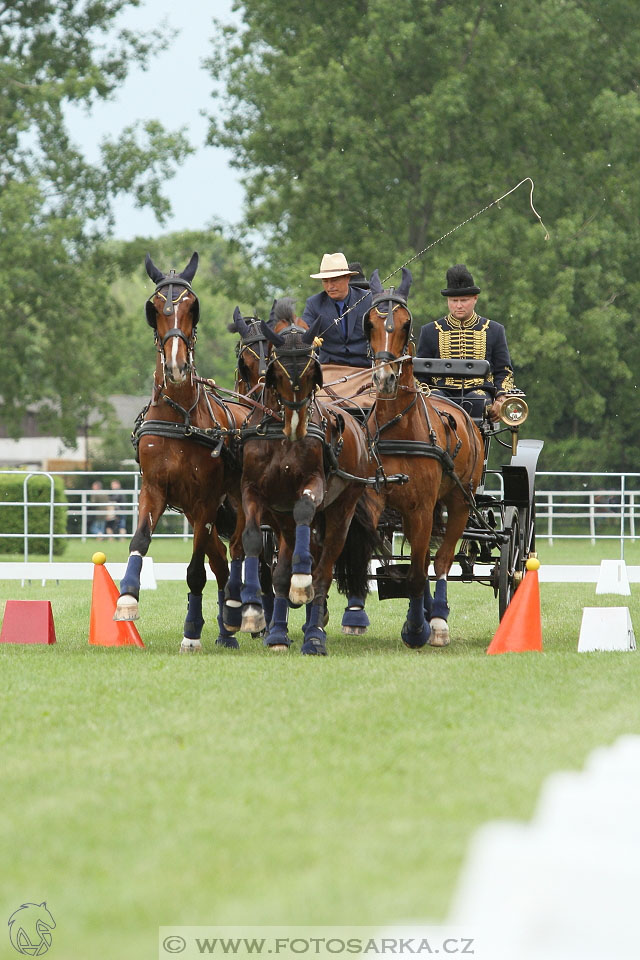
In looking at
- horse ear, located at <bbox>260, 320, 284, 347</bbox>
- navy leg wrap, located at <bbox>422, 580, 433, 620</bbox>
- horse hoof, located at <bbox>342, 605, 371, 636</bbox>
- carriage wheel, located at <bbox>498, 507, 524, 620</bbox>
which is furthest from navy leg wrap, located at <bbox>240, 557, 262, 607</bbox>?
carriage wheel, located at <bbox>498, 507, 524, 620</bbox>

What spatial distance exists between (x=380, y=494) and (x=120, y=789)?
523 centimetres

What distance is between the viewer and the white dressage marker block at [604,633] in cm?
953

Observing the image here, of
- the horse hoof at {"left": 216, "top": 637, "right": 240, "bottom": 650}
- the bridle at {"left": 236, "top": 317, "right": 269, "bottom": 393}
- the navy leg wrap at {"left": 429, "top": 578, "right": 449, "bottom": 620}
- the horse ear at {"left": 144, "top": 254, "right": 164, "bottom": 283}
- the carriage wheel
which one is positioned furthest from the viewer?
the carriage wheel

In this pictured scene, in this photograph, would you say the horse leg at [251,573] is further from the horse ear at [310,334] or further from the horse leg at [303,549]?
the horse ear at [310,334]

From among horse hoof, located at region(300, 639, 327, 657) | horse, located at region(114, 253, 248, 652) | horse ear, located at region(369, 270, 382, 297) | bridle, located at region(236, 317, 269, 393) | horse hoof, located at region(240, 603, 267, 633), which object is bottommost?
horse hoof, located at region(300, 639, 327, 657)

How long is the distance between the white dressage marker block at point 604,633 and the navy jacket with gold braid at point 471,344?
99.8 inches

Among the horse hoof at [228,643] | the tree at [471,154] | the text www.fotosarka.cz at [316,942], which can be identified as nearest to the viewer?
the text www.fotosarka.cz at [316,942]

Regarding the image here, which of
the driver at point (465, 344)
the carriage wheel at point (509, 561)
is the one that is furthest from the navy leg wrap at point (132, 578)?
the driver at point (465, 344)

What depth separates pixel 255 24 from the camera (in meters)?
37.3

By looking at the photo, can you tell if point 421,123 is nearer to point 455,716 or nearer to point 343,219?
point 343,219

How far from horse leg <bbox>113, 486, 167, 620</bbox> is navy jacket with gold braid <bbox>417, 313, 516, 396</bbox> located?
3.17m

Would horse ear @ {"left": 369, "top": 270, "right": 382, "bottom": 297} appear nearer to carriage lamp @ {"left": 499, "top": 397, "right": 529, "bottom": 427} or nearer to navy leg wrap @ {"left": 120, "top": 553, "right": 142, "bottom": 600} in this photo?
carriage lamp @ {"left": 499, "top": 397, "right": 529, "bottom": 427}

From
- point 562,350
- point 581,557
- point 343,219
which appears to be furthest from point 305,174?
point 581,557

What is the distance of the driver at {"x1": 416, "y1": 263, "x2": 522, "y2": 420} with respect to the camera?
37.5ft
